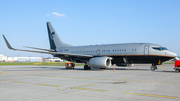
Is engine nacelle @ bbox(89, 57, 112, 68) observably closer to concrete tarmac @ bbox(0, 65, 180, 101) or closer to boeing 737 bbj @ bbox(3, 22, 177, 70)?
boeing 737 bbj @ bbox(3, 22, 177, 70)

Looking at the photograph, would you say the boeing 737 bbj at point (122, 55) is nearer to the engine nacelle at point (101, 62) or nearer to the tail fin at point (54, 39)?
the engine nacelle at point (101, 62)

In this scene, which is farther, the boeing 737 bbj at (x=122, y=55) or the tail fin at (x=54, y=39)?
the tail fin at (x=54, y=39)

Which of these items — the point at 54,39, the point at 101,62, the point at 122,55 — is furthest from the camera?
the point at 54,39

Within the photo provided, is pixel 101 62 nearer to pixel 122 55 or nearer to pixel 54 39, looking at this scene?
pixel 122 55

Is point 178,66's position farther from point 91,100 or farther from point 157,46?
point 91,100

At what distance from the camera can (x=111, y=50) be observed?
90.1 feet

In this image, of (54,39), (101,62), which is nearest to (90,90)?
(101,62)

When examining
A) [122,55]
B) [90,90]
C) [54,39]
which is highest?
[54,39]

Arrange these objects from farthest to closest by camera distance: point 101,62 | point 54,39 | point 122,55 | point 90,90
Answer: point 54,39 < point 122,55 < point 101,62 < point 90,90

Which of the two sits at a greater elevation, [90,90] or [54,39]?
[54,39]

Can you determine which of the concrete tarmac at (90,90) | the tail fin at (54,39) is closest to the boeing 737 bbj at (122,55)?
the tail fin at (54,39)

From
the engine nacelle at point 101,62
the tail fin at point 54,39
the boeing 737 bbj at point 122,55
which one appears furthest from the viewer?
the tail fin at point 54,39

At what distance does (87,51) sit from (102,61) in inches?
214

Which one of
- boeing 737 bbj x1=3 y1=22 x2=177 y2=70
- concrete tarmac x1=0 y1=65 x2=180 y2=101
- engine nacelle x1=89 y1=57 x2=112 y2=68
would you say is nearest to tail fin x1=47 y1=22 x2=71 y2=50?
boeing 737 bbj x1=3 y1=22 x2=177 y2=70
